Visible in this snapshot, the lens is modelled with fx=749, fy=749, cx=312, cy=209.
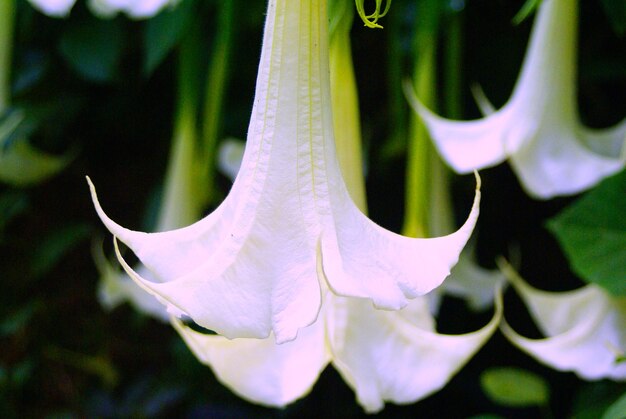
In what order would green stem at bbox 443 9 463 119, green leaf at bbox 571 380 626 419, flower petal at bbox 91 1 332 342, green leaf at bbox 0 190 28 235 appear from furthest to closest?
green leaf at bbox 0 190 28 235
green stem at bbox 443 9 463 119
green leaf at bbox 571 380 626 419
flower petal at bbox 91 1 332 342

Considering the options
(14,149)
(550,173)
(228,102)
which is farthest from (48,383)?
(550,173)

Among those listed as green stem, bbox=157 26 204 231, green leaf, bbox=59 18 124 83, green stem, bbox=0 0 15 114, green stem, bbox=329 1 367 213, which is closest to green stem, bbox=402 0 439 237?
green stem, bbox=329 1 367 213

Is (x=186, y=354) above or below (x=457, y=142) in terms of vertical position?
below

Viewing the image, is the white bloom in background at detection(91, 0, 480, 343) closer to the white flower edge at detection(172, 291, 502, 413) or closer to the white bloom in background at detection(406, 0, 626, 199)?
the white flower edge at detection(172, 291, 502, 413)

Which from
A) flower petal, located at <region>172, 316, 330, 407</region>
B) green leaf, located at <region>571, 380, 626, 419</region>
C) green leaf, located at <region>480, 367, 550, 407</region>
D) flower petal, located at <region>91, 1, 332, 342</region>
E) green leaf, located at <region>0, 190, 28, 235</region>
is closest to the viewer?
flower petal, located at <region>91, 1, 332, 342</region>

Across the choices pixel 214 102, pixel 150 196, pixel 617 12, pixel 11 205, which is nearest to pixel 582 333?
pixel 617 12

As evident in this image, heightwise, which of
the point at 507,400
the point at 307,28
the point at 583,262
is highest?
the point at 307,28

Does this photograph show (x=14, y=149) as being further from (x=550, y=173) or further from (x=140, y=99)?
(x=550, y=173)
